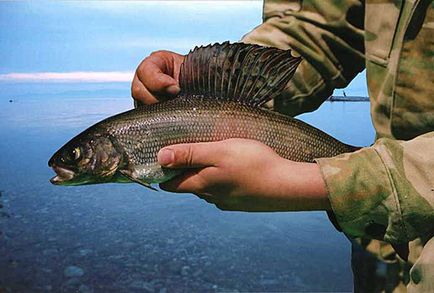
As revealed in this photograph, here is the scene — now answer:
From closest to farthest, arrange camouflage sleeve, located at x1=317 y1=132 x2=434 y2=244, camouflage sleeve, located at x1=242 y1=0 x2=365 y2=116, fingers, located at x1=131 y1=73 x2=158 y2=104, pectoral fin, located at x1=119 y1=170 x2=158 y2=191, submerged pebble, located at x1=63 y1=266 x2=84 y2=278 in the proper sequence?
camouflage sleeve, located at x1=317 y1=132 x2=434 y2=244, pectoral fin, located at x1=119 y1=170 x2=158 y2=191, fingers, located at x1=131 y1=73 x2=158 y2=104, camouflage sleeve, located at x1=242 y1=0 x2=365 y2=116, submerged pebble, located at x1=63 y1=266 x2=84 y2=278

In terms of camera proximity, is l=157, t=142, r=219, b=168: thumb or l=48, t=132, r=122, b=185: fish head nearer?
l=157, t=142, r=219, b=168: thumb

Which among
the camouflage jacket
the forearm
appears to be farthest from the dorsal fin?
the forearm

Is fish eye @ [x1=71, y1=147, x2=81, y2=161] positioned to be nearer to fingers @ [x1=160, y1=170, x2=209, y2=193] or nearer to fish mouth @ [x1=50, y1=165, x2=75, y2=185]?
fish mouth @ [x1=50, y1=165, x2=75, y2=185]

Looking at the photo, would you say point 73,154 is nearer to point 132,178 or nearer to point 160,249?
point 132,178

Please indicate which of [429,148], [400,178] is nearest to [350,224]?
[400,178]

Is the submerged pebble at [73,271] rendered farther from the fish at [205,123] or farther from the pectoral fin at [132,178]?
the pectoral fin at [132,178]

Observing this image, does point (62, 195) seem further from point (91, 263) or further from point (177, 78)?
point (177, 78)

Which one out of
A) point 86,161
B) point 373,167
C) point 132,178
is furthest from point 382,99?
point 86,161
